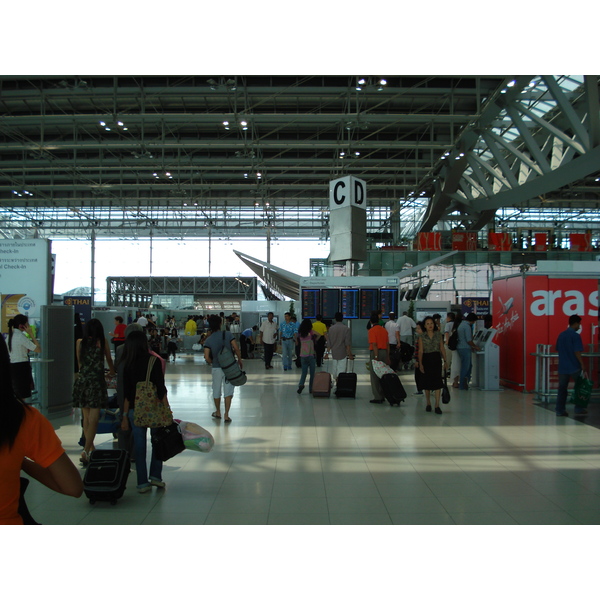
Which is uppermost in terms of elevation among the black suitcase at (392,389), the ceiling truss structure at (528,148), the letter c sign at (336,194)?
the ceiling truss structure at (528,148)

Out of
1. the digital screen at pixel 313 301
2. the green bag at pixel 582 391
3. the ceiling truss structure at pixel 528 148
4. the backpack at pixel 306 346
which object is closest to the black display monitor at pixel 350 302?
the digital screen at pixel 313 301

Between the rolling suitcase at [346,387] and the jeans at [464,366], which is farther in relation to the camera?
the jeans at [464,366]

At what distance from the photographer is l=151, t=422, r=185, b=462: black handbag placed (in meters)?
5.18

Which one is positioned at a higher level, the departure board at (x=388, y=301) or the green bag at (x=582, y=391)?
the departure board at (x=388, y=301)

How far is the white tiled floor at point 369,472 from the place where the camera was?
4.59m

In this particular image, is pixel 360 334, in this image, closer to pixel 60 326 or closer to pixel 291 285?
pixel 291 285

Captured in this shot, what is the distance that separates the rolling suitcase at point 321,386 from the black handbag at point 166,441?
6301 millimetres

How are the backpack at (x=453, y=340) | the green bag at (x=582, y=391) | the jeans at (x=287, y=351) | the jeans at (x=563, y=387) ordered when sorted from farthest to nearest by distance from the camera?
the jeans at (x=287, y=351), the backpack at (x=453, y=340), the green bag at (x=582, y=391), the jeans at (x=563, y=387)

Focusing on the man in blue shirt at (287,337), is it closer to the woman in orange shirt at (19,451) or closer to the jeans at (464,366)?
the jeans at (464,366)

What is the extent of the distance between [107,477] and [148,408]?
636mm

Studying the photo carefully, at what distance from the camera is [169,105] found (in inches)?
861

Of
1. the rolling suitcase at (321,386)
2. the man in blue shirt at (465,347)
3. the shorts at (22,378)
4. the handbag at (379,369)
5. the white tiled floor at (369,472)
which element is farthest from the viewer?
the man in blue shirt at (465,347)

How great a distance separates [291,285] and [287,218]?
59.2 ft

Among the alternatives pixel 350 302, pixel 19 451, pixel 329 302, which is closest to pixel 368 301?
pixel 350 302
